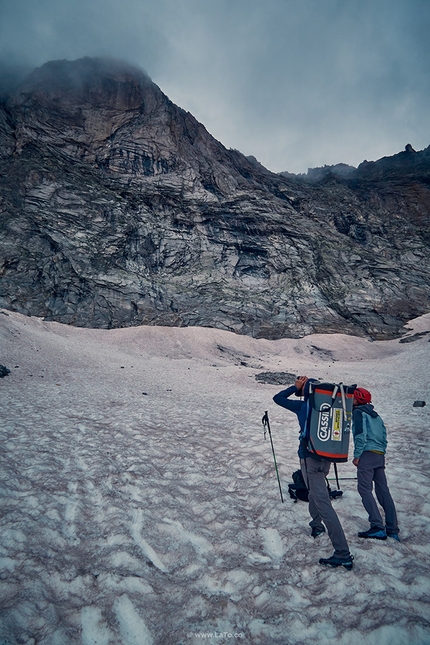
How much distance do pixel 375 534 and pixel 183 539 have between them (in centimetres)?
270

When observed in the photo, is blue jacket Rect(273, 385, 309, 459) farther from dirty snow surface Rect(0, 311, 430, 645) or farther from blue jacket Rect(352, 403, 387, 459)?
dirty snow surface Rect(0, 311, 430, 645)

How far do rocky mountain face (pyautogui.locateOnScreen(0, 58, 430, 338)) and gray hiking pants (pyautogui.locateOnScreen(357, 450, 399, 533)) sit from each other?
117 ft

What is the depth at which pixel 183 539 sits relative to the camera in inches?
166

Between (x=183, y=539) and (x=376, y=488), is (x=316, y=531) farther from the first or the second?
(x=183, y=539)

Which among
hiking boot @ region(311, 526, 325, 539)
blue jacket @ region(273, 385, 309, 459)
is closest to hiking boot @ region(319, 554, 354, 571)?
hiking boot @ region(311, 526, 325, 539)

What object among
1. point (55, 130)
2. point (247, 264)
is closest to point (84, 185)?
point (55, 130)

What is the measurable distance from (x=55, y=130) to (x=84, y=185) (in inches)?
523

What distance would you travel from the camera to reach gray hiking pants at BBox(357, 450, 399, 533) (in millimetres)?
4199

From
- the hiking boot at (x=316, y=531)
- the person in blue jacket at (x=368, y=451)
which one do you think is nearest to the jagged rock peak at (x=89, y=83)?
the person in blue jacket at (x=368, y=451)

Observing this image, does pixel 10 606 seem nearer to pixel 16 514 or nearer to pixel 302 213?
pixel 16 514

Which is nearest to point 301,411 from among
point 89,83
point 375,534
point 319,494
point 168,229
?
point 319,494

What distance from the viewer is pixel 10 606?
287 cm

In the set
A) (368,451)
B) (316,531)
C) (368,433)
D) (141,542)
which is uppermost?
(368,433)

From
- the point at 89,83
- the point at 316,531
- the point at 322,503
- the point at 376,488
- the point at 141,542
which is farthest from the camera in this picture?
the point at 89,83
